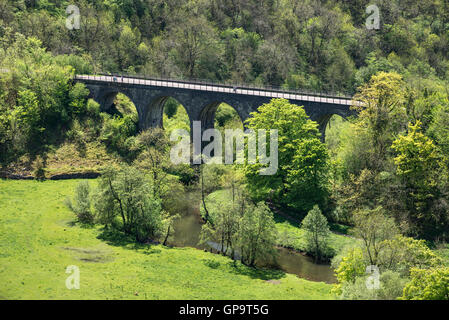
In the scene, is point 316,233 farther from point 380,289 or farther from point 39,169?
point 39,169

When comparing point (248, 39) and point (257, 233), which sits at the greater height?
point (248, 39)

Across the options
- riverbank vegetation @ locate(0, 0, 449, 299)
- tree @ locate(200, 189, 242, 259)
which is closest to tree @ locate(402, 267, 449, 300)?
riverbank vegetation @ locate(0, 0, 449, 299)

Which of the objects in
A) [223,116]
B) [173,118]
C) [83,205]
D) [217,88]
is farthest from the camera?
[223,116]

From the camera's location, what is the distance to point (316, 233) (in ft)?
188

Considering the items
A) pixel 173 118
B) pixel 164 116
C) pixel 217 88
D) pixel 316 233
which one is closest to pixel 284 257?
pixel 316 233

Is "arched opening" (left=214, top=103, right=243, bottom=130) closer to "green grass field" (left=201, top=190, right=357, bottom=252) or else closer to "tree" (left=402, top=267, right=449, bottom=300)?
"green grass field" (left=201, top=190, right=357, bottom=252)

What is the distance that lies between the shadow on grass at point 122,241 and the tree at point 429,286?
2806 cm

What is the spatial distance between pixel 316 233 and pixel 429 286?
2003 cm

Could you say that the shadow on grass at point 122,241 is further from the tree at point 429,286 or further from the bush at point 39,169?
the tree at point 429,286

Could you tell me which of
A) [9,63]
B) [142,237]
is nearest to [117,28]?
[9,63]

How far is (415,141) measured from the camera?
60.6 metres

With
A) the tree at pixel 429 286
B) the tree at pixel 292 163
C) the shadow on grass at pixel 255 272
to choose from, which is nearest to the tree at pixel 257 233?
the shadow on grass at pixel 255 272

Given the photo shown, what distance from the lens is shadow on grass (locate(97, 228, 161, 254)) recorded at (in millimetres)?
56522

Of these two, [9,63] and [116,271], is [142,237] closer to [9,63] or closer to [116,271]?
[116,271]
